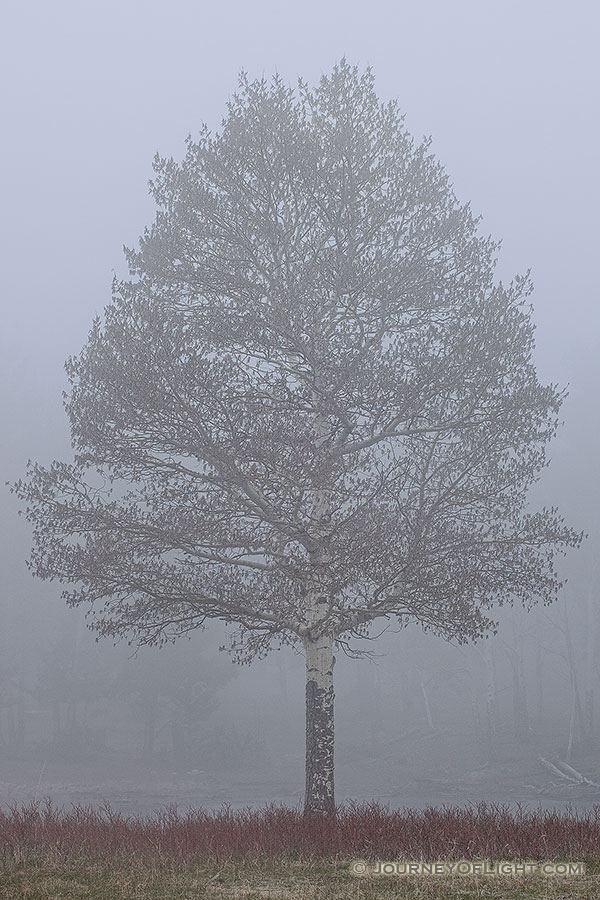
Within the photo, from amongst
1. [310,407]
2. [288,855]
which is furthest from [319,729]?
[310,407]

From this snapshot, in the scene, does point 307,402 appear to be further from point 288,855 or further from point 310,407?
point 288,855

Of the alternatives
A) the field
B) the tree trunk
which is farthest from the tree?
the field

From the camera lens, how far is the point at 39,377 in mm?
69750

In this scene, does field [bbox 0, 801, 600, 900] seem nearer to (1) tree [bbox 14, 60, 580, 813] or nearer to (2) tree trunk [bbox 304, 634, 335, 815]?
(2) tree trunk [bbox 304, 634, 335, 815]

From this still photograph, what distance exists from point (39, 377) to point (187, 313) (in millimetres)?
59474

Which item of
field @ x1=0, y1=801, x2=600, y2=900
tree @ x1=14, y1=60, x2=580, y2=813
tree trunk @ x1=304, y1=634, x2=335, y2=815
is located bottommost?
→ field @ x1=0, y1=801, x2=600, y2=900

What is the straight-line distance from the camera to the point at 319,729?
11.8 metres

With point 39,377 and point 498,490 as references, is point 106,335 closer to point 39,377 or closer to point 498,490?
point 498,490

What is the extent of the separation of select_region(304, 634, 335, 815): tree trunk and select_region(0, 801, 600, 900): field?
0.31m

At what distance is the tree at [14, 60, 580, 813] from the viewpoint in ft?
37.7

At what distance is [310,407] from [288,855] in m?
6.39

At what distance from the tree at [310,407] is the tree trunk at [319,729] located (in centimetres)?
4

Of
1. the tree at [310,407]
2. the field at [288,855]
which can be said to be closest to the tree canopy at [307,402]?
the tree at [310,407]

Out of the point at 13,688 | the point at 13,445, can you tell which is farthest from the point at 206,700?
the point at 13,445
